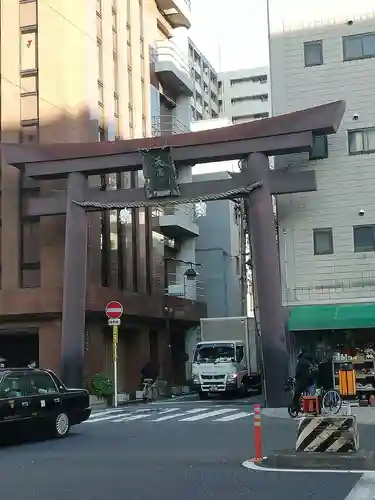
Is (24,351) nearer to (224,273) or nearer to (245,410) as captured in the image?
(245,410)

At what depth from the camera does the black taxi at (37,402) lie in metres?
15.8

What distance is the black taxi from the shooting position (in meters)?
15.8

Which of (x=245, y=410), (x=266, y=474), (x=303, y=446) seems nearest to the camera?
(x=266, y=474)

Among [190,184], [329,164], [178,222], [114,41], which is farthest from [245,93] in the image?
[190,184]

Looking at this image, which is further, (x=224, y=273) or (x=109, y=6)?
(x=224, y=273)

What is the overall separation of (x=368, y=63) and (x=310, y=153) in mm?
3919

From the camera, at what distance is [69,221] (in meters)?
27.2

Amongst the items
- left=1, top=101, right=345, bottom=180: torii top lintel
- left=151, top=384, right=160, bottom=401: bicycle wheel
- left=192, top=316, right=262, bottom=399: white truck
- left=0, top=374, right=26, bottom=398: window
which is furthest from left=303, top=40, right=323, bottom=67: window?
left=0, top=374, right=26, bottom=398: window

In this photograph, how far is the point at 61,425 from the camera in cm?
1711

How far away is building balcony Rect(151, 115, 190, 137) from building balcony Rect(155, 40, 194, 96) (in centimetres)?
214

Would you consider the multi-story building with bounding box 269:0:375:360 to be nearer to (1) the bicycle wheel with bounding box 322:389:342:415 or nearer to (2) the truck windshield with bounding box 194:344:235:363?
(2) the truck windshield with bounding box 194:344:235:363

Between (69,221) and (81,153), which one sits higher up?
(81,153)

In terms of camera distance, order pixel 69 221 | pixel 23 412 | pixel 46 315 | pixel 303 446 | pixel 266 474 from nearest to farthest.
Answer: pixel 266 474
pixel 303 446
pixel 23 412
pixel 69 221
pixel 46 315

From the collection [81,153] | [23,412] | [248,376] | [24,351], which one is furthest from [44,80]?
[23,412]
